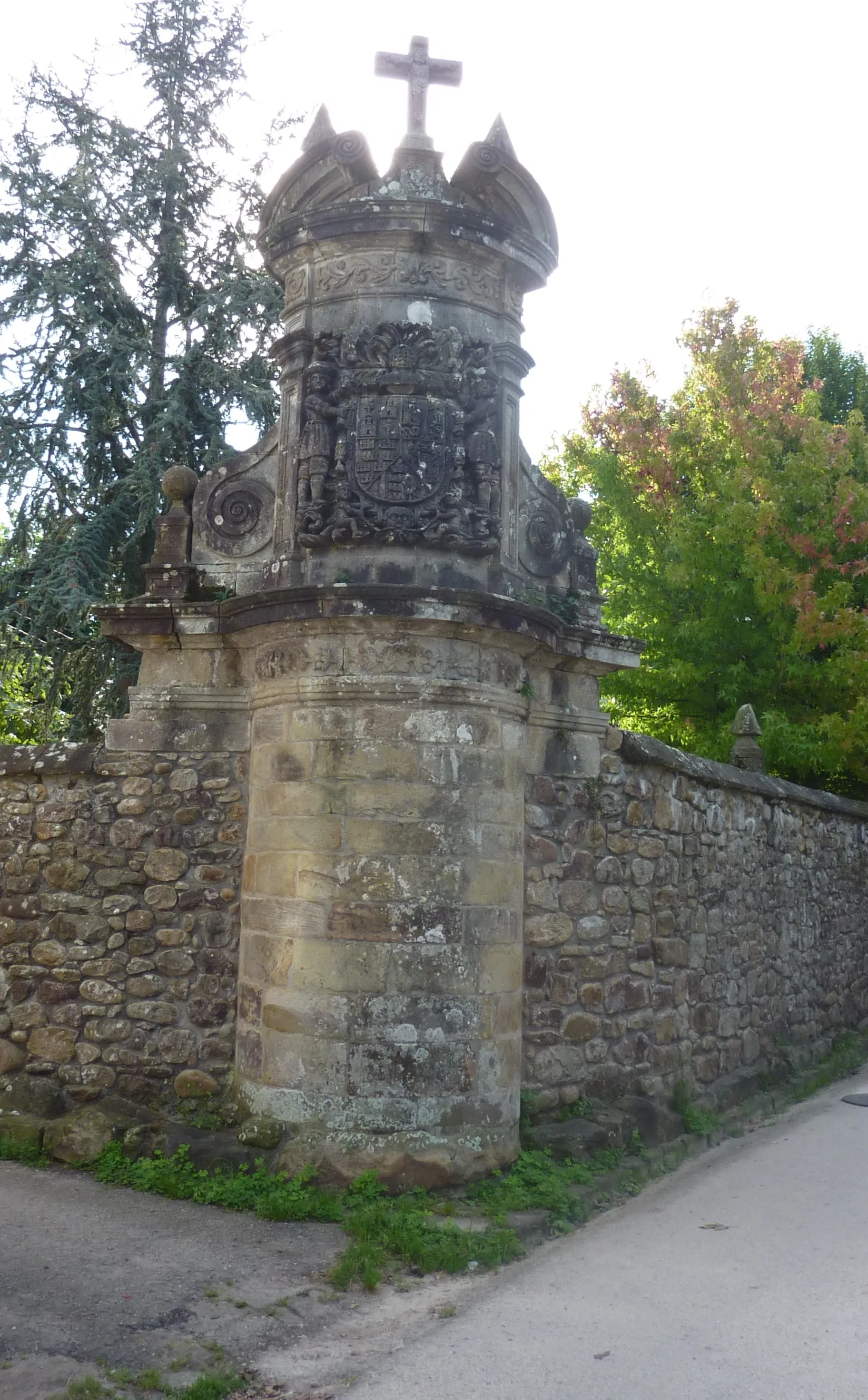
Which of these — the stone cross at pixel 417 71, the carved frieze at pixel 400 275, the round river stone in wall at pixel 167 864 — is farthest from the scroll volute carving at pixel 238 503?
the stone cross at pixel 417 71

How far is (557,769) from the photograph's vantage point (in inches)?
269

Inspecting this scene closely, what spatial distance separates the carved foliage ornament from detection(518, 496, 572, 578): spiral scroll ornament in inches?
18.7

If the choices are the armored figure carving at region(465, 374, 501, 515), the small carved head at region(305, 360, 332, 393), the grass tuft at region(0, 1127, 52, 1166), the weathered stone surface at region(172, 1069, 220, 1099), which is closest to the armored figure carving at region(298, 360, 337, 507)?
the small carved head at region(305, 360, 332, 393)

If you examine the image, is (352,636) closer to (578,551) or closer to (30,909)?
(578,551)

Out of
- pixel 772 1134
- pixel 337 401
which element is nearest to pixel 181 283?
pixel 337 401

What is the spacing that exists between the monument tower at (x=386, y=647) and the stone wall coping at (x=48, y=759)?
268mm

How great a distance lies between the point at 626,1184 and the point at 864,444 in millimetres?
9200

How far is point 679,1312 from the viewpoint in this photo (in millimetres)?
4684

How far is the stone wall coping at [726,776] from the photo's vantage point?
24.1ft

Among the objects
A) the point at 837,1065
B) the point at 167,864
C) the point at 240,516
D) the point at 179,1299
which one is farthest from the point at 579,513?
the point at 837,1065

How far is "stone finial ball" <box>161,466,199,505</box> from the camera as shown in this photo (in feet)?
22.1

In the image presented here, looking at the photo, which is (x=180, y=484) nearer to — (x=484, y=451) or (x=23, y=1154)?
(x=484, y=451)

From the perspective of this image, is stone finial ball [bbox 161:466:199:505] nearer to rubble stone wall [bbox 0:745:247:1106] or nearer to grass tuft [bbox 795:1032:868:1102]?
rubble stone wall [bbox 0:745:247:1106]

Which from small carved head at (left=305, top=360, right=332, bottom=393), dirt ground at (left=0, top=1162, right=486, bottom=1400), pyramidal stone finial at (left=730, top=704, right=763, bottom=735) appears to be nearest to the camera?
dirt ground at (left=0, top=1162, right=486, bottom=1400)
